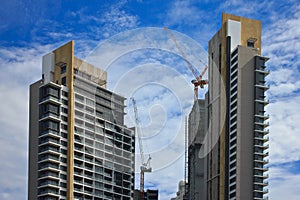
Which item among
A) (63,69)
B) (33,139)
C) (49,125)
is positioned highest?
(63,69)

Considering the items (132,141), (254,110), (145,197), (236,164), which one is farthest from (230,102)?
(145,197)

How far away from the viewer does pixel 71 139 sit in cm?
7631

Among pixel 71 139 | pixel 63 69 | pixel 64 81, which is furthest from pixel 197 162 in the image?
pixel 63 69

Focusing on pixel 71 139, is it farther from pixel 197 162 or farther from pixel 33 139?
pixel 197 162

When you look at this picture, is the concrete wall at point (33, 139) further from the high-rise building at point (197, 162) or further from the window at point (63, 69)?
the high-rise building at point (197, 162)

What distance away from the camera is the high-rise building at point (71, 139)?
7525 cm

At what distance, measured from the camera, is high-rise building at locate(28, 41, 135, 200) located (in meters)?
75.2

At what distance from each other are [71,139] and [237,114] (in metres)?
20.5

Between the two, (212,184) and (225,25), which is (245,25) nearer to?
(225,25)

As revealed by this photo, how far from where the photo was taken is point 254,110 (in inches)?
2938

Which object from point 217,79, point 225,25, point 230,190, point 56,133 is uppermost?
point 225,25

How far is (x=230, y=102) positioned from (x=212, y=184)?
37.4ft

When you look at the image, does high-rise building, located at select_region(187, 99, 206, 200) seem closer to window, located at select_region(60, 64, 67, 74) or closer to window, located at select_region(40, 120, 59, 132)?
window, located at select_region(60, 64, 67, 74)

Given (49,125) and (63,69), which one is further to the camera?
(63,69)
